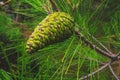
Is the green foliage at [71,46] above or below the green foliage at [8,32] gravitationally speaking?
below

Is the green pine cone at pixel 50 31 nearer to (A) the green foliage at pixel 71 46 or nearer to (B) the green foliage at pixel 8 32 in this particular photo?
(A) the green foliage at pixel 71 46

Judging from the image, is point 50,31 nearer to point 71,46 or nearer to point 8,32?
point 71,46

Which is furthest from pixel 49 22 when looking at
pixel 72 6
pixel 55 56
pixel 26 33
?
pixel 26 33

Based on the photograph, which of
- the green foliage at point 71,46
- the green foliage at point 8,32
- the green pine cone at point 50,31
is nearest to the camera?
the green pine cone at point 50,31

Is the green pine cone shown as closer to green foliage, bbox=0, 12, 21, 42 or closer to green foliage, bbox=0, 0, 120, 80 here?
green foliage, bbox=0, 0, 120, 80

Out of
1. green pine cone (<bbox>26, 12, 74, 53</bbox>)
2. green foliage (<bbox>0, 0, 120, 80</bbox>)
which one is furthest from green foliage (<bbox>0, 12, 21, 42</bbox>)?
green pine cone (<bbox>26, 12, 74, 53</bbox>)

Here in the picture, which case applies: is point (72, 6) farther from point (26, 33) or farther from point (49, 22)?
point (26, 33)

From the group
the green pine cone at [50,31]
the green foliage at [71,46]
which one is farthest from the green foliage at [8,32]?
the green pine cone at [50,31]

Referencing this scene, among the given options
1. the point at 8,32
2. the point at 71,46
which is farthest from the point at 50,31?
the point at 8,32

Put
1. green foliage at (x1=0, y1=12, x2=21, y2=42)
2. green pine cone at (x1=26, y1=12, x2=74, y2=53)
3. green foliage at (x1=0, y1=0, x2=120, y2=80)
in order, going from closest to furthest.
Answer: green pine cone at (x1=26, y1=12, x2=74, y2=53)
green foliage at (x1=0, y1=0, x2=120, y2=80)
green foliage at (x1=0, y1=12, x2=21, y2=42)
